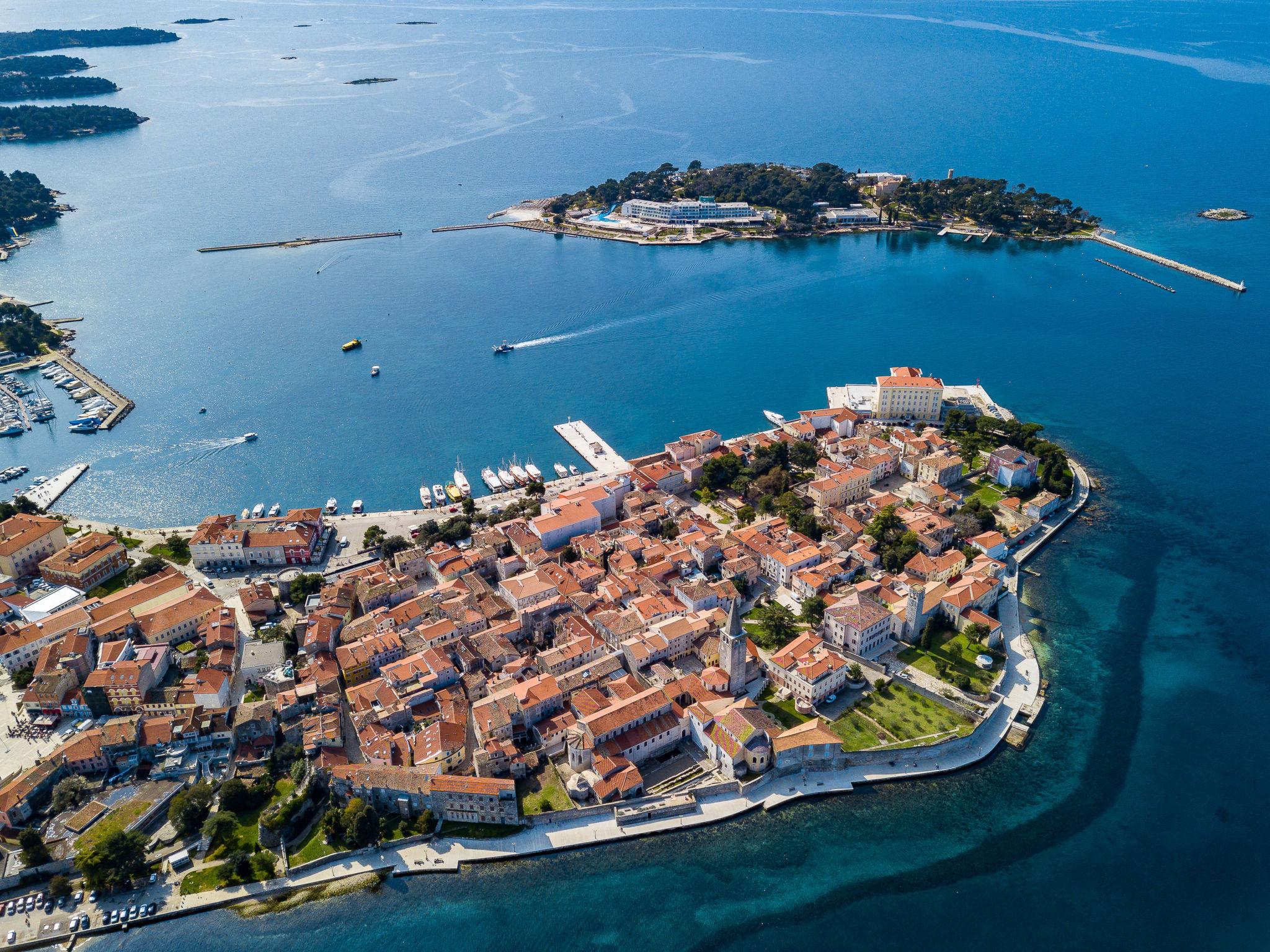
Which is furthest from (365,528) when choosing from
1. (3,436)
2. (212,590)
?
(3,436)

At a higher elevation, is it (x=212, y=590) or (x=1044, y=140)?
(x=1044, y=140)

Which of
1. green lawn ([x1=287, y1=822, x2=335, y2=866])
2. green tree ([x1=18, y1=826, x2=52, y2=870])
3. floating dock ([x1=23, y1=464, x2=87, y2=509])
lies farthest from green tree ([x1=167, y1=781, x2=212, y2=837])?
floating dock ([x1=23, y1=464, x2=87, y2=509])

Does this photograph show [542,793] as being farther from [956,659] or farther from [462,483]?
[462,483]

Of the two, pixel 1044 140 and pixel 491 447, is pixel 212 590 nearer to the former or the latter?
pixel 491 447

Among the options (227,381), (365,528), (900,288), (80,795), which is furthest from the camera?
(900,288)

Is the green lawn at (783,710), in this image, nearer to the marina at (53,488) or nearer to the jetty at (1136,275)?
the marina at (53,488)
